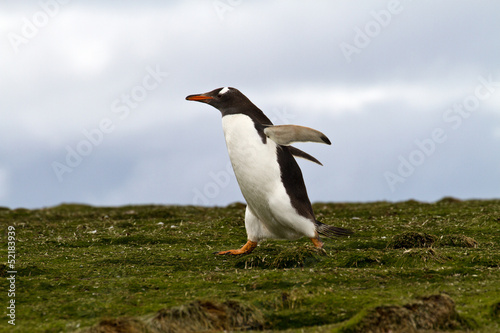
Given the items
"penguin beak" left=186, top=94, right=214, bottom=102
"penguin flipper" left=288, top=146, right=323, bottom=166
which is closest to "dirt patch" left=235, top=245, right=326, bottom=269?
"penguin flipper" left=288, top=146, right=323, bottom=166

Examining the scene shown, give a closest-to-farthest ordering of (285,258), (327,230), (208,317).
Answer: (208,317)
(285,258)
(327,230)

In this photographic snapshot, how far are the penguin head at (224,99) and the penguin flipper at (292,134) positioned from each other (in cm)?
82

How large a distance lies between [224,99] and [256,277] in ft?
11.9

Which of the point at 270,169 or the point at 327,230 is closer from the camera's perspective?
the point at 270,169

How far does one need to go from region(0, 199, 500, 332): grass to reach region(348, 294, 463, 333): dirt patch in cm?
4

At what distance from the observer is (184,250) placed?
37.9ft

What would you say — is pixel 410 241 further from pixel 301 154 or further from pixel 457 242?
pixel 301 154

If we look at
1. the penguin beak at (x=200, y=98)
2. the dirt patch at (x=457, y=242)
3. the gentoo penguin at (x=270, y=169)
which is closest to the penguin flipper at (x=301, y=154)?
the gentoo penguin at (x=270, y=169)

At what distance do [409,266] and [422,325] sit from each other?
3306 millimetres

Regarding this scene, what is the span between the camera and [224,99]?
35.2ft

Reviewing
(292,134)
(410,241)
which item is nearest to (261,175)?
(292,134)

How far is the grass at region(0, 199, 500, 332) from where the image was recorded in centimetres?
659

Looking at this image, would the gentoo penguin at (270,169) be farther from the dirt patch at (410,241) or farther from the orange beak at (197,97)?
the dirt patch at (410,241)

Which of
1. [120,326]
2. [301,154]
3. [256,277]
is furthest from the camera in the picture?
[301,154]
